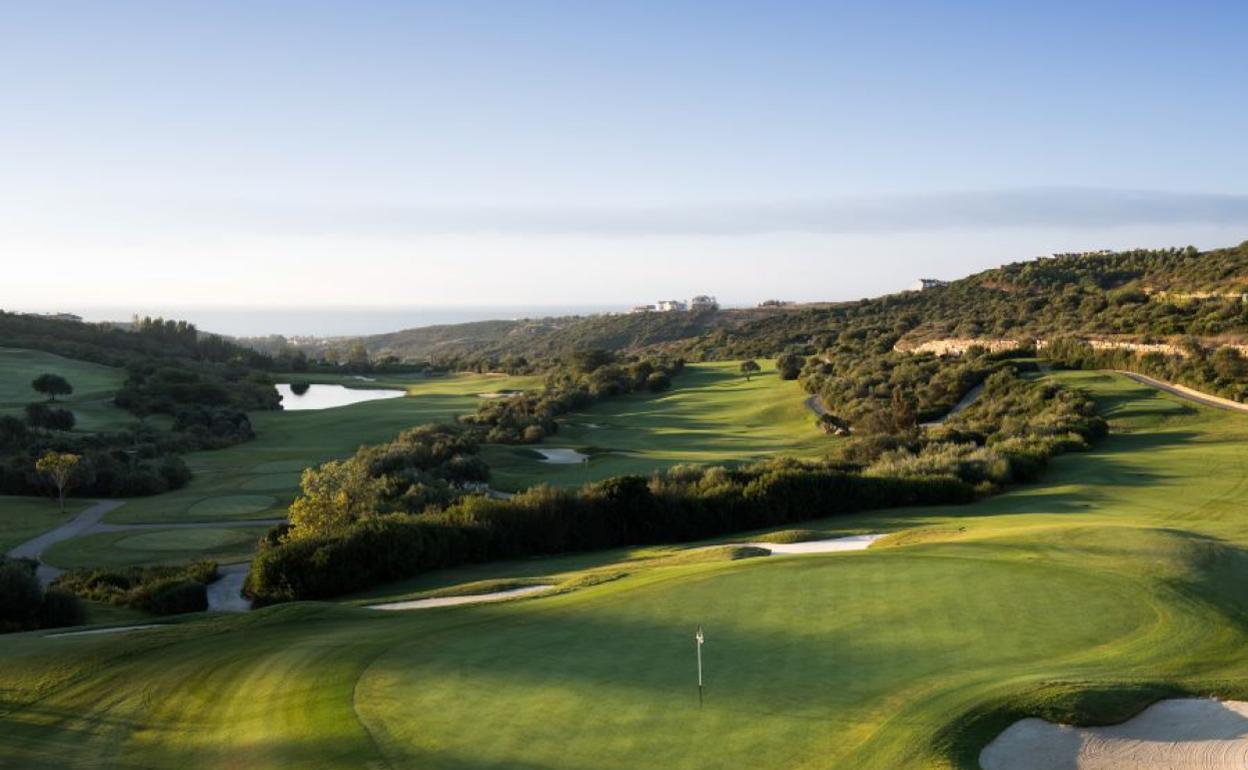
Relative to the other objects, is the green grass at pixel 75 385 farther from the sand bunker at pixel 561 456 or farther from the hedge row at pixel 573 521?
the hedge row at pixel 573 521

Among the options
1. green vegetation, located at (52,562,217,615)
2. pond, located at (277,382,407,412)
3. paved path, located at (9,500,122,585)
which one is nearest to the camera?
green vegetation, located at (52,562,217,615)

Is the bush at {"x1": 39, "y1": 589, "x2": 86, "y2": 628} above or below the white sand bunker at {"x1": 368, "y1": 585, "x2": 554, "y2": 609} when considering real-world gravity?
below

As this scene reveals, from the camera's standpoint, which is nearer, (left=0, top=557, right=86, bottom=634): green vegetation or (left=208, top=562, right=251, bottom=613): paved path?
(left=0, top=557, right=86, bottom=634): green vegetation

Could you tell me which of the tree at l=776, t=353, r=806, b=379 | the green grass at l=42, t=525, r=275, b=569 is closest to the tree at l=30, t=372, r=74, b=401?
the green grass at l=42, t=525, r=275, b=569

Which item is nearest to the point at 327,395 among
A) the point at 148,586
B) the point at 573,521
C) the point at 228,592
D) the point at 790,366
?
the point at 790,366

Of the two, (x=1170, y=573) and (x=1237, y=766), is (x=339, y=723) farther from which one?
(x=1170, y=573)

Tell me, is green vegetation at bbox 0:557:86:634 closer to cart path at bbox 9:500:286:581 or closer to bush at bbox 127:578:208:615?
bush at bbox 127:578:208:615

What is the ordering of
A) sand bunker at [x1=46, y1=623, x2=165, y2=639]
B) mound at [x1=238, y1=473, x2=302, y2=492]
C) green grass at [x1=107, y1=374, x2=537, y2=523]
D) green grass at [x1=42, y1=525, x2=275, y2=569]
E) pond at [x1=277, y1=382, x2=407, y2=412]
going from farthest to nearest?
pond at [x1=277, y1=382, x2=407, y2=412]
mound at [x1=238, y1=473, x2=302, y2=492]
green grass at [x1=107, y1=374, x2=537, y2=523]
green grass at [x1=42, y1=525, x2=275, y2=569]
sand bunker at [x1=46, y1=623, x2=165, y2=639]
